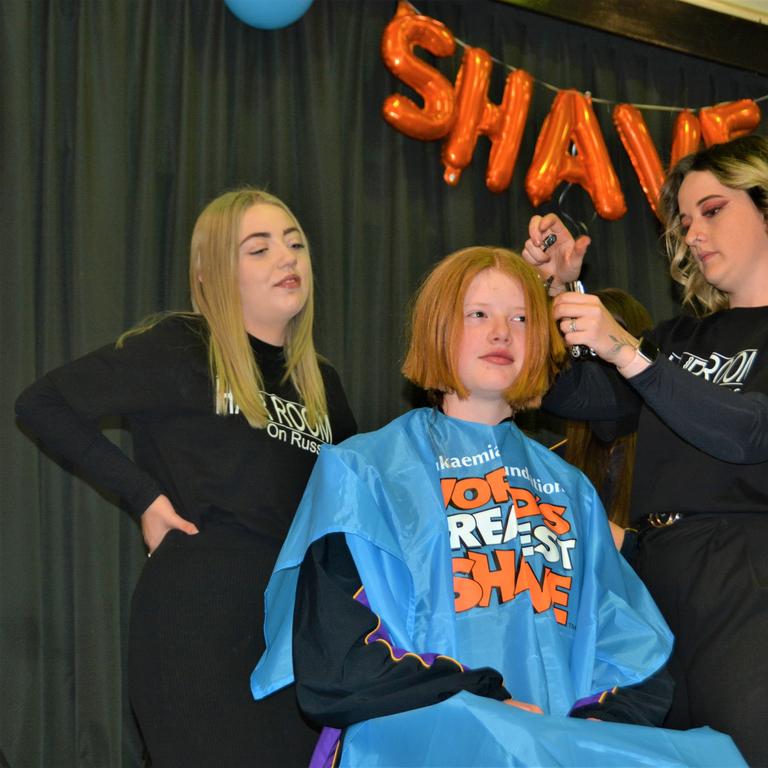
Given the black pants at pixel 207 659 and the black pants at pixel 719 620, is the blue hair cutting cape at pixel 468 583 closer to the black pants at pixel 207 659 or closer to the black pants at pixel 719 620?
the black pants at pixel 719 620

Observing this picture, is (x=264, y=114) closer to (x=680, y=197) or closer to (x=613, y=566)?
(x=680, y=197)

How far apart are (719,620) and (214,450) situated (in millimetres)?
1013

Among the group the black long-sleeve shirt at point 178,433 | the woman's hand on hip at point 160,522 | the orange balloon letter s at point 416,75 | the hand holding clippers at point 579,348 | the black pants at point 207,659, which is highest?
the orange balloon letter s at point 416,75

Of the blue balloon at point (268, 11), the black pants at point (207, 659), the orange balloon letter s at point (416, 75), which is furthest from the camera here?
the orange balloon letter s at point (416, 75)

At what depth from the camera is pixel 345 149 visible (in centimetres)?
339

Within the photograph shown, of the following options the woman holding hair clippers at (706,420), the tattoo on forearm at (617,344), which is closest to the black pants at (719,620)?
the woman holding hair clippers at (706,420)

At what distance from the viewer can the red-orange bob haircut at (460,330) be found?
1.81 meters

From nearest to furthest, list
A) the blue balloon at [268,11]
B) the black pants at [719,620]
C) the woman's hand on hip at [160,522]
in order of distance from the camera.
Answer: the black pants at [719,620]
the woman's hand on hip at [160,522]
the blue balloon at [268,11]

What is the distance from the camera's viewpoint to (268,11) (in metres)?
3.07

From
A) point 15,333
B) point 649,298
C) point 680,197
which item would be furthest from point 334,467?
point 649,298

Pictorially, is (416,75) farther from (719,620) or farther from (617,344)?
(719,620)

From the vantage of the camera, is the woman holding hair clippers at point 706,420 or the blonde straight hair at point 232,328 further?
the blonde straight hair at point 232,328

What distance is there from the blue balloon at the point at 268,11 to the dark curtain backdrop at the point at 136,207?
0.36ft

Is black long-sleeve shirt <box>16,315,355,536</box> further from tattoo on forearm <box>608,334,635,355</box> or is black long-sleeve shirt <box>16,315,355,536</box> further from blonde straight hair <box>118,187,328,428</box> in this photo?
tattoo on forearm <box>608,334,635,355</box>
